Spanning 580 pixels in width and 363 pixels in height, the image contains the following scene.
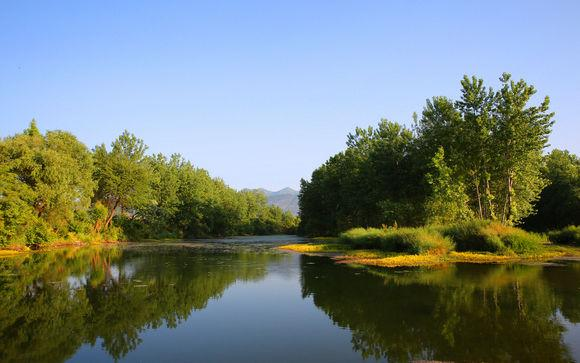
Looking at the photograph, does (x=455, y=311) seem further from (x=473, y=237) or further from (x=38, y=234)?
(x=38, y=234)

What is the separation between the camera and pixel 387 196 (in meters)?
62.6

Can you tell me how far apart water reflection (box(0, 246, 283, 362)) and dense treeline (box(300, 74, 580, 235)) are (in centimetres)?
2722

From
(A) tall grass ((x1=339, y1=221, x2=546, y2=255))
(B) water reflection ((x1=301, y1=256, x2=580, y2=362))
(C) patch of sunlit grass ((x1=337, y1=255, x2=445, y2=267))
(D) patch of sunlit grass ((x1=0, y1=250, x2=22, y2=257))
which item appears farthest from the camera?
(D) patch of sunlit grass ((x1=0, y1=250, x2=22, y2=257))

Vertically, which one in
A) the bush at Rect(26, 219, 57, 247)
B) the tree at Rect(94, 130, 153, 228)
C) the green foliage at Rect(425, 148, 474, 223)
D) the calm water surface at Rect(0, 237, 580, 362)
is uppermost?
the tree at Rect(94, 130, 153, 228)

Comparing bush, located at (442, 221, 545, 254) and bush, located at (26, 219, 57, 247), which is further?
bush, located at (26, 219, 57, 247)

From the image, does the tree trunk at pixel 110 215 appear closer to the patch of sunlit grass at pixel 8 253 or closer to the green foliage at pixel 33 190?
the green foliage at pixel 33 190

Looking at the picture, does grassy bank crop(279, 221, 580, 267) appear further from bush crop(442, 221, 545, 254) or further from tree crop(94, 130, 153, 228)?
tree crop(94, 130, 153, 228)

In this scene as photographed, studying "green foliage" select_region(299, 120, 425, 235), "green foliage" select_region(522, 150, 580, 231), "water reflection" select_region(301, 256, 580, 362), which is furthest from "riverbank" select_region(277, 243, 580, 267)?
"green foliage" select_region(522, 150, 580, 231)

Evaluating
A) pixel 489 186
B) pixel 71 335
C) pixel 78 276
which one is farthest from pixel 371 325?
pixel 489 186

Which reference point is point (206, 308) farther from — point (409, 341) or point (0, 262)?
point (0, 262)

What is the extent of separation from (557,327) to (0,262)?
138ft

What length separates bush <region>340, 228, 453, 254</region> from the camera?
120ft

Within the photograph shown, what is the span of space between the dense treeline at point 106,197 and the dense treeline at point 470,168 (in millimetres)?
42389

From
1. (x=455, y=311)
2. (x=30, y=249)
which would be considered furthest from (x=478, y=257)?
(x=30, y=249)
